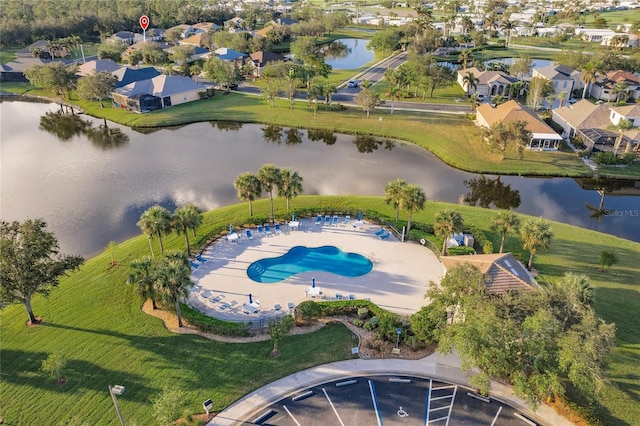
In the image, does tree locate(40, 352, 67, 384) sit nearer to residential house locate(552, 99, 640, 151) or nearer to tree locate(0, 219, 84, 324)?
tree locate(0, 219, 84, 324)

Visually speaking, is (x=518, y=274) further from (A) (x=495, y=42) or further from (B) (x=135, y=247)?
(A) (x=495, y=42)

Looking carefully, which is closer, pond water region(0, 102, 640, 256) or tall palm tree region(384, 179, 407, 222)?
tall palm tree region(384, 179, 407, 222)

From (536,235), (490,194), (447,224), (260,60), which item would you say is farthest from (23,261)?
(260,60)

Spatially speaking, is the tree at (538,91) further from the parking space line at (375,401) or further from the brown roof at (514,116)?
the parking space line at (375,401)

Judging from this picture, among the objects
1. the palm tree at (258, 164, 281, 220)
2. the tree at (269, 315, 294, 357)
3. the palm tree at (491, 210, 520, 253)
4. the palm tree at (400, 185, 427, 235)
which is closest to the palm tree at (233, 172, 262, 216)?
the palm tree at (258, 164, 281, 220)

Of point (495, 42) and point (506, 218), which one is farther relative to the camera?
point (495, 42)

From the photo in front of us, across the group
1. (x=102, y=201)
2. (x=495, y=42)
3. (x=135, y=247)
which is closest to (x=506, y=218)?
(x=135, y=247)
